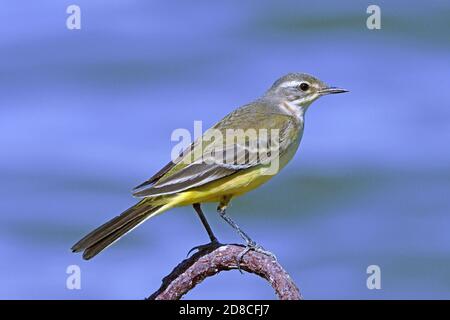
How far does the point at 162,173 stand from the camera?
7.19 m

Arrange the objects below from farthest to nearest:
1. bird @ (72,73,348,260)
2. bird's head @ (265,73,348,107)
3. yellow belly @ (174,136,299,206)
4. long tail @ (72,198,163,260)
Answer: bird's head @ (265,73,348,107) < yellow belly @ (174,136,299,206) < bird @ (72,73,348,260) < long tail @ (72,198,163,260)

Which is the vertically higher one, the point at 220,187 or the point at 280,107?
the point at 280,107

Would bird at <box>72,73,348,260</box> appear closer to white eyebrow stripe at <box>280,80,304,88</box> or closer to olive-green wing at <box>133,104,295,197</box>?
olive-green wing at <box>133,104,295,197</box>

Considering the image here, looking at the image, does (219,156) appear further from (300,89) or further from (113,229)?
(300,89)

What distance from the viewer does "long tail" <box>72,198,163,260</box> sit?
650 centimetres

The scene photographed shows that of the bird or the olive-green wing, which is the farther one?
the olive-green wing

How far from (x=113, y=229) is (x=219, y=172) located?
98 cm

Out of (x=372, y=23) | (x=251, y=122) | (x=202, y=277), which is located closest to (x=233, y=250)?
(x=202, y=277)

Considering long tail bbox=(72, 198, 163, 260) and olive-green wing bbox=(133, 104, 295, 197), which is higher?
olive-green wing bbox=(133, 104, 295, 197)

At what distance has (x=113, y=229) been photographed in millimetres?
6641

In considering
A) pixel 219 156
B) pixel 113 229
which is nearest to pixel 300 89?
pixel 219 156

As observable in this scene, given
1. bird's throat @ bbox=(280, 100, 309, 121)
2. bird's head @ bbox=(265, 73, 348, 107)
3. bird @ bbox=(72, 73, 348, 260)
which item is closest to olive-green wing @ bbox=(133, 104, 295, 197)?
bird @ bbox=(72, 73, 348, 260)

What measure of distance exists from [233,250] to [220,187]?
1293 millimetres
